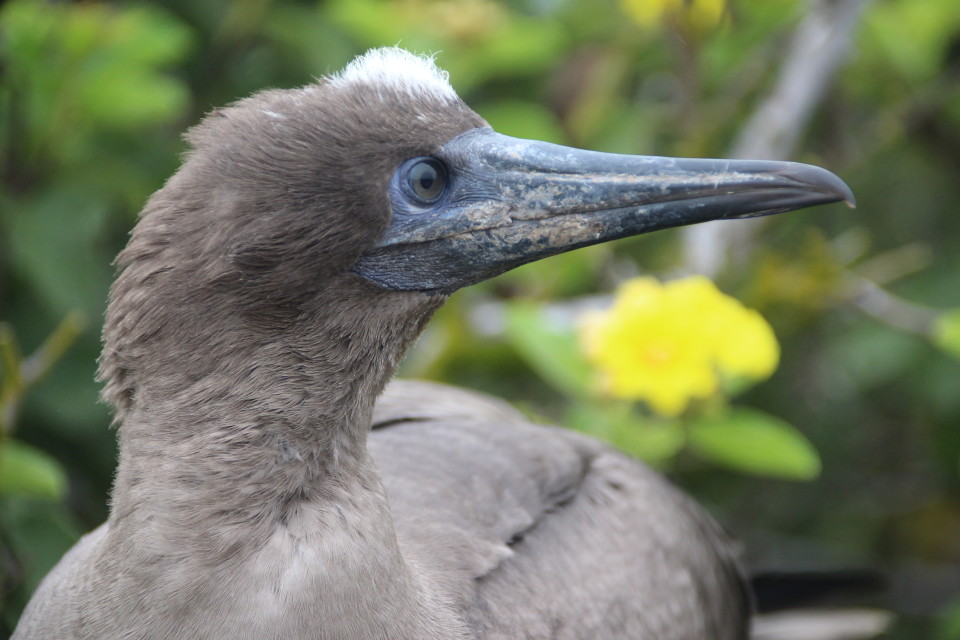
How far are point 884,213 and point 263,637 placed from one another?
3843 millimetres

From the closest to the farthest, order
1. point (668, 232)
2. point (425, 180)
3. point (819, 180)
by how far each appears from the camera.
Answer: point (819, 180) → point (425, 180) → point (668, 232)

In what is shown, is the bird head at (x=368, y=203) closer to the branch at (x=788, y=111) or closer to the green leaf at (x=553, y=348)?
the green leaf at (x=553, y=348)

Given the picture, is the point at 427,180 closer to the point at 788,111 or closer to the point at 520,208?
the point at 520,208

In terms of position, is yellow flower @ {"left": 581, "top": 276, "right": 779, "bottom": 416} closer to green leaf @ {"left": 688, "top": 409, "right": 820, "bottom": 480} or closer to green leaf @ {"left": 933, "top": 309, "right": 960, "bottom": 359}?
green leaf @ {"left": 688, "top": 409, "right": 820, "bottom": 480}

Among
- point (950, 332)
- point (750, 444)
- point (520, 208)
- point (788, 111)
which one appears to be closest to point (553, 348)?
point (750, 444)

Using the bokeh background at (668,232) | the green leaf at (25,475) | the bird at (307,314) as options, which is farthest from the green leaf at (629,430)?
the green leaf at (25,475)

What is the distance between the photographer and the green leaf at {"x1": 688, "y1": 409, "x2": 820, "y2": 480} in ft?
11.0

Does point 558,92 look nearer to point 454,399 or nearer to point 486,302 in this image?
point 486,302

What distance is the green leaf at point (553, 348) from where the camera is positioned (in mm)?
3531

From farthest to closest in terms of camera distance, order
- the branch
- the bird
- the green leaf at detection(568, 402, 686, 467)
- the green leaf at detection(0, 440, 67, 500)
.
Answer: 1. the branch
2. the green leaf at detection(568, 402, 686, 467)
3. the green leaf at detection(0, 440, 67, 500)
4. the bird

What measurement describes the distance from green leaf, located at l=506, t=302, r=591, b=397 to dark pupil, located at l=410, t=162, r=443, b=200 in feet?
4.46

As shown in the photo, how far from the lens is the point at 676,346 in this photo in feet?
11.0

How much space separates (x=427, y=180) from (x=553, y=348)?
145cm

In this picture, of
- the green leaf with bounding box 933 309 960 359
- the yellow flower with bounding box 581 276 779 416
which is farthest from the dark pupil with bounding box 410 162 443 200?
the green leaf with bounding box 933 309 960 359
